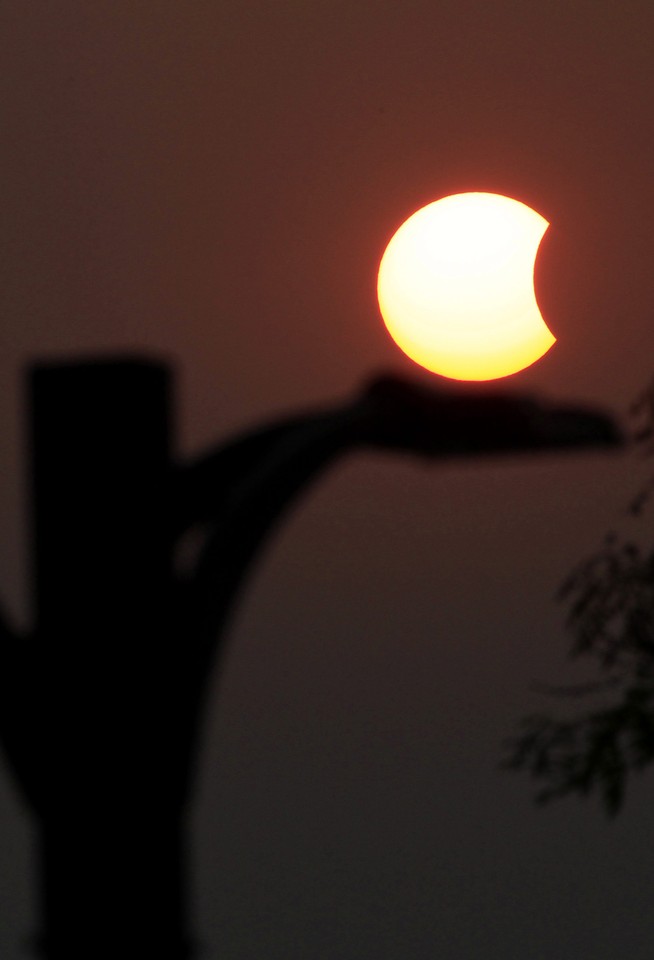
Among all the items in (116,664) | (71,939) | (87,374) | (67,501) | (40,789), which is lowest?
(71,939)

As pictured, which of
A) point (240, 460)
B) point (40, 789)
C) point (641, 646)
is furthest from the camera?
point (641, 646)

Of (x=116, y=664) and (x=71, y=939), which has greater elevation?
(x=116, y=664)

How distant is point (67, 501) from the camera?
2.03 m

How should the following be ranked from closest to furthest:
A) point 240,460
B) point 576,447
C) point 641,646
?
point 240,460 → point 576,447 → point 641,646

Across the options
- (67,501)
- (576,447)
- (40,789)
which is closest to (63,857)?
(40,789)

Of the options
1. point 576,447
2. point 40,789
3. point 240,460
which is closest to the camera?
point 40,789

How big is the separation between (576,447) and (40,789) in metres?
0.94

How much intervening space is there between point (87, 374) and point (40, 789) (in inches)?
22.6

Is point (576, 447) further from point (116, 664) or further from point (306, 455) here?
point (116, 664)

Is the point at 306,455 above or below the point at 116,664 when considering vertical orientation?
above

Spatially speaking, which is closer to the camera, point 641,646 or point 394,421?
point 394,421

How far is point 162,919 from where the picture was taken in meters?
1.92

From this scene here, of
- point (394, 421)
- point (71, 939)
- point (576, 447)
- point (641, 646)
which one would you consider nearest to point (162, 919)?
point (71, 939)

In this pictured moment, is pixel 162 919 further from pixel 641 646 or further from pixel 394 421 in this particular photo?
pixel 641 646
